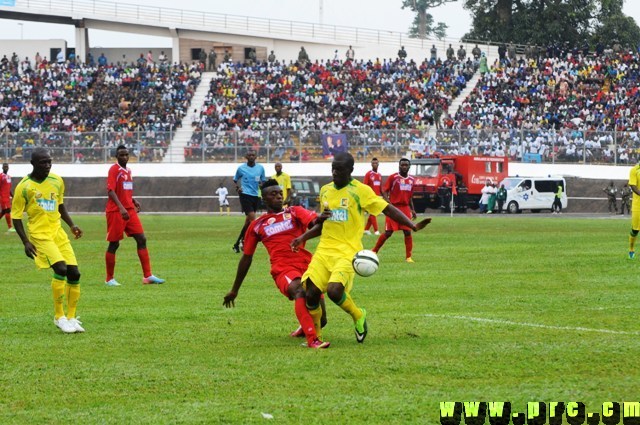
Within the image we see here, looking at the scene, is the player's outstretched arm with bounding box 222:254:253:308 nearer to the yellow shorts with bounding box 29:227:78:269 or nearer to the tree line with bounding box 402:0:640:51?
the yellow shorts with bounding box 29:227:78:269

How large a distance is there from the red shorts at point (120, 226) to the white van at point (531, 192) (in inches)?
1580

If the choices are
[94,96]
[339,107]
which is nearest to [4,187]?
[339,107]

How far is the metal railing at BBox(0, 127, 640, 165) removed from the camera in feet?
197

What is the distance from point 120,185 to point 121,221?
64cm

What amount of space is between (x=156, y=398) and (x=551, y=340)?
175 inches

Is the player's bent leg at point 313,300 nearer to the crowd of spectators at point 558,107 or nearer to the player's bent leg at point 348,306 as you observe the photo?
the player's bent leg at point 348,306

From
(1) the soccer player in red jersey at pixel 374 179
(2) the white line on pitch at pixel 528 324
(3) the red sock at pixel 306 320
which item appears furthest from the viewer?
(1) the soccer player in red jersey at pixel 374 179

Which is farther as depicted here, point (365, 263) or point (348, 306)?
point (348, 306)

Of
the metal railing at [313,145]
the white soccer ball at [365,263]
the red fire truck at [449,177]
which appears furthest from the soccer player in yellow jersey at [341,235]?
the metal railing at [313,145]

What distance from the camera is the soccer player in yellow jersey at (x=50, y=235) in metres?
13.5

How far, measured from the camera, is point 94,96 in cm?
7212

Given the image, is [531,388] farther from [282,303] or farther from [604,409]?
[282,303]

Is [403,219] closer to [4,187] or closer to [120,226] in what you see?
[120,226]

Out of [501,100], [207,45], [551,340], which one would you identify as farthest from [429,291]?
[207,45]
